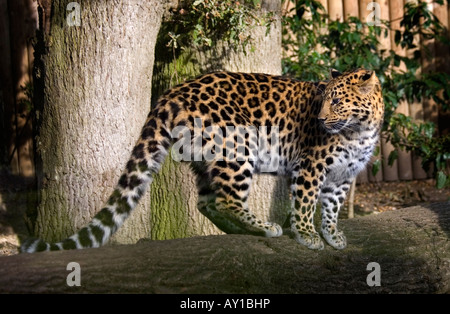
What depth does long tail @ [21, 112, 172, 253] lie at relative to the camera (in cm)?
476

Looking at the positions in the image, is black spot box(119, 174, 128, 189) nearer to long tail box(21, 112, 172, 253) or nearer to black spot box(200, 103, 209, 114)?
long tail box(21, 112, 172, 253)

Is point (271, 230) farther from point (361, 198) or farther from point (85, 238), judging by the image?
point (361, 198)

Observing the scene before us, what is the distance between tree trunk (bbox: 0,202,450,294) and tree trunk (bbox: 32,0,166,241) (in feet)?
3.65

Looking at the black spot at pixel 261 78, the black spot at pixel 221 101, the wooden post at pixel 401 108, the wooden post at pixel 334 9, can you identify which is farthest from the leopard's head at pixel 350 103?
the wooden post at pixel 401 108

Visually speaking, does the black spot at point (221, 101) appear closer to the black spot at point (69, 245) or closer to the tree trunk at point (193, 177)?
the tree trunk at point (193, 177)

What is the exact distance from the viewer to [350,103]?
537 cm

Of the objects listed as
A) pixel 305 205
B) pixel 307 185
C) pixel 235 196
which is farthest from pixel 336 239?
pixel 235 196

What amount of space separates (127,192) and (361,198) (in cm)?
608

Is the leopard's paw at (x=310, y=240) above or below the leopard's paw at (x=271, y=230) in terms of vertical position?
below

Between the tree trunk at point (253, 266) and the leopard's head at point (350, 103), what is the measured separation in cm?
93

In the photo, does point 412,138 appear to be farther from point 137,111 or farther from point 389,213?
point 137,111

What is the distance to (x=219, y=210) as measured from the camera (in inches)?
215

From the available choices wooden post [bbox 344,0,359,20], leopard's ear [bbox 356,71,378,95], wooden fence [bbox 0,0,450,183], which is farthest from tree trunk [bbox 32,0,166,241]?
wooden post [bbox 344,0,359,20]

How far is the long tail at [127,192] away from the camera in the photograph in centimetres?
476
